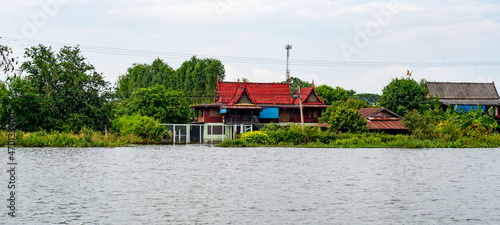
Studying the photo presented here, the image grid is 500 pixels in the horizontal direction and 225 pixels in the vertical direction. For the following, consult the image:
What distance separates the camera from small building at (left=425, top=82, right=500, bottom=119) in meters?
78.2

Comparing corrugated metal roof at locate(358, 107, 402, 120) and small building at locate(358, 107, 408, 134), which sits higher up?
corrugated metal roof at locate(358, 107, 402, 120)

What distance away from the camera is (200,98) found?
263ft

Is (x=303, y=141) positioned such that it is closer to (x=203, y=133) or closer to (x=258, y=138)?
(x=258, y=138)

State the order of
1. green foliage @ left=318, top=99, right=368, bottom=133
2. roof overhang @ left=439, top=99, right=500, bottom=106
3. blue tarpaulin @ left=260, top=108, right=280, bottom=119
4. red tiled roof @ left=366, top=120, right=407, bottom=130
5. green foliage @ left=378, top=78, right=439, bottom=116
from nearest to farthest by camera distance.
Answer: green foliage @ left=318, top=99, right=368, bottom=133 → red tiled roof @ left=366, top=120, right=407, bottom=130 → blue tarpaulin @ left=260, top=108, right=280, bottom=119 → green foliage @ left=378, top=78, right=439, bottom=116 → roof overhang @ left=439, top=99, right=500, bottom=106

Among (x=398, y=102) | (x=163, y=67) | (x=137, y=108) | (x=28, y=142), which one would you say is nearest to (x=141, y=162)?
(x=28, y=142)

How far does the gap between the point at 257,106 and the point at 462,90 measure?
35221mm

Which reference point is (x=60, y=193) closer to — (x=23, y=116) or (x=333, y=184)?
(x=333, y=184)

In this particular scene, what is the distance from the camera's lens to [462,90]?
262 feet

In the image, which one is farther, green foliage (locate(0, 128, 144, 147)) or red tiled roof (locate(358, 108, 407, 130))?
red tiled roof (locate(358, 108, 407, 130))

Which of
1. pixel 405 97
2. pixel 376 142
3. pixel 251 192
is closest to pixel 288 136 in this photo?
pixel 376 142

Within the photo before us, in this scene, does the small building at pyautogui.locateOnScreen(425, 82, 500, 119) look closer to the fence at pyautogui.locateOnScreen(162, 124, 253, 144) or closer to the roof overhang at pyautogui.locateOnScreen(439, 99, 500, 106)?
the roof overhang at pyautogui.locateOnScreen(439, 99, 500, 106)

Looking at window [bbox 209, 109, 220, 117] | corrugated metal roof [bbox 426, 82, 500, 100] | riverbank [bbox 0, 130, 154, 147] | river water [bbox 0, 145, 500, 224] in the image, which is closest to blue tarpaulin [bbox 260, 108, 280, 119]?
window [bbox 209, 109, 220, 117]

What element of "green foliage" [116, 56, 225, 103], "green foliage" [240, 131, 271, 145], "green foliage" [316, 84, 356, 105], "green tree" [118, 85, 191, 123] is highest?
"green foliage" [116, 56, 225, 103]

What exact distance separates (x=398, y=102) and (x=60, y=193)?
177ft
